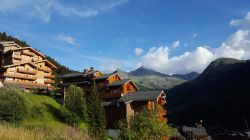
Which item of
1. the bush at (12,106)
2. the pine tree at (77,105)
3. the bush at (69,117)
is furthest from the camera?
the pine tree at (77,105)

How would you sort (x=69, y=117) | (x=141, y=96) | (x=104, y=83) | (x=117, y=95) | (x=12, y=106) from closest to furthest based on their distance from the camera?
1. (x=12, y=106)
2. (x=69, y=117)
3. (x=141, y=96)
4. (x=117, y=95)
5. (x=104, y=83)

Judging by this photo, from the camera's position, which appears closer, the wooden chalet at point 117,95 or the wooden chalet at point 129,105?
the wooden chalet at point 129,105

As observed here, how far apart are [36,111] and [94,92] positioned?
1097 centimetres

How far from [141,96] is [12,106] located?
3135cm

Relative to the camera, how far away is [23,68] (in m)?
74.4

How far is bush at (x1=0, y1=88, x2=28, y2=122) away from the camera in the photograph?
47.6m

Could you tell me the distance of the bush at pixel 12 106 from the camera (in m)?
47.6

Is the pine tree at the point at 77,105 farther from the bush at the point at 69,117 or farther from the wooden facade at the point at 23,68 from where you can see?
the wooden facade at the point at 23,68

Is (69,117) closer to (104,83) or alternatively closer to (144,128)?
(144,128)

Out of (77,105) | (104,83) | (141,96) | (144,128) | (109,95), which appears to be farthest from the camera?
(104,83)

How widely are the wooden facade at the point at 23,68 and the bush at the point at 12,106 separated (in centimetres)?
1774

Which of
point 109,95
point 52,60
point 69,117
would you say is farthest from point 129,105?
point 52,60

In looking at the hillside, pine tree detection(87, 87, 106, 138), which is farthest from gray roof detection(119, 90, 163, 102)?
the hillside

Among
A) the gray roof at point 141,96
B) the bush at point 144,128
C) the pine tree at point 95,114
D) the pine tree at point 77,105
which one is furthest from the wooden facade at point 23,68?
the bush at point 144,128
